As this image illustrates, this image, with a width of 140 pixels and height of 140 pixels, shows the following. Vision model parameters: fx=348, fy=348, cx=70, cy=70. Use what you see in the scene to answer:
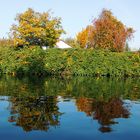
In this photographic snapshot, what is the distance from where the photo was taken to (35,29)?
41469mm

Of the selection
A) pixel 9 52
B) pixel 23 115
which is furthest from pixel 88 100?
pixel 9 52

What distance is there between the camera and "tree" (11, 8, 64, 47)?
40.9 meters

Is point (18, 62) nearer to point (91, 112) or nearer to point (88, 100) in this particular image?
point (88, 100)

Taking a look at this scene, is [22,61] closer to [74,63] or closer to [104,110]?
[74,63]

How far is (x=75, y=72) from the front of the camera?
3284 cm

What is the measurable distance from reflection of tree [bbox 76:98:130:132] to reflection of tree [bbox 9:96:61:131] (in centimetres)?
111

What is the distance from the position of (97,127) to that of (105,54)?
24.2 m

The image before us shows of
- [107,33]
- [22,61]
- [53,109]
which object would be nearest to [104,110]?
[53,109]

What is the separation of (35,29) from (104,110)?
30.1m

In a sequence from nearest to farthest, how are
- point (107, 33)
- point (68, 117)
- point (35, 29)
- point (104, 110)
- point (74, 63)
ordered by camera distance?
point (68, 117), point (104, 110), point (74, 63), point (35, 29), point (107, 33)

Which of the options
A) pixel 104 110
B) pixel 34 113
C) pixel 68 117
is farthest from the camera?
pixel 104 110

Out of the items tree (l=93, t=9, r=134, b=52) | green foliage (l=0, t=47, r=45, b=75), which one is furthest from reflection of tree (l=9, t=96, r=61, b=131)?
tree (l=93, t=9, r=134, b=52)

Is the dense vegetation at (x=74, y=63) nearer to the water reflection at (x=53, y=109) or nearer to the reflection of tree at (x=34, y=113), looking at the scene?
the water reflection at (x=53, y=109)

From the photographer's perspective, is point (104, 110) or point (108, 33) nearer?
point (104, 110)
